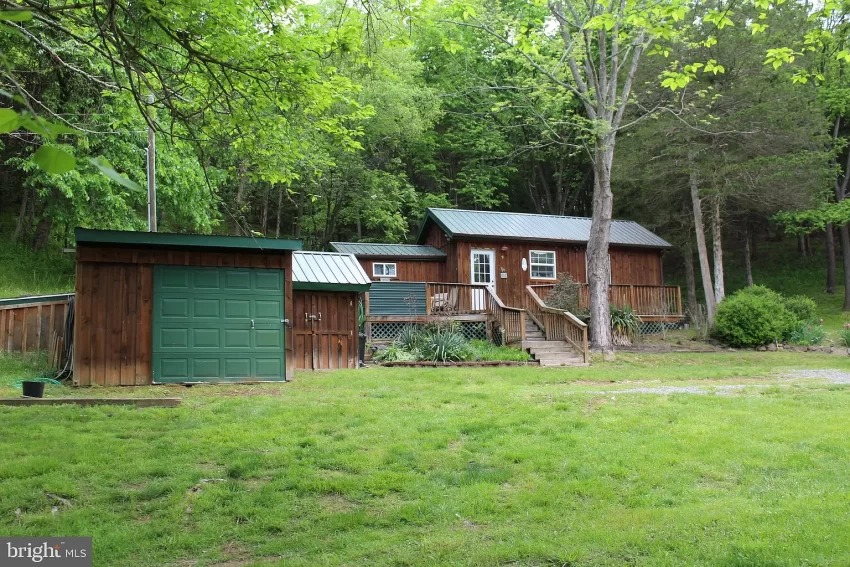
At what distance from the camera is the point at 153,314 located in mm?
11281

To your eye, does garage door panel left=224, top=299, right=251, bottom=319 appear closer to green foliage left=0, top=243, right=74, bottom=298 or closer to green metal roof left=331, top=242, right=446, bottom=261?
green foliage left=0, top=243, right=74, bottom=298

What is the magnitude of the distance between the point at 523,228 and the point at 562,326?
6.60 metres

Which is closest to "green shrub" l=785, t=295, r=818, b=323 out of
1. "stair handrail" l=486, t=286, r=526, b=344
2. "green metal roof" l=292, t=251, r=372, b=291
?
"stair handrail" l=486, t=286, r=526, b=344

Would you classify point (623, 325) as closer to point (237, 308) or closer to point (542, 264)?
point (542, 264)

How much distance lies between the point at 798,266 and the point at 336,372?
2859cm

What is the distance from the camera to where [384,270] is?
2183 centimetres

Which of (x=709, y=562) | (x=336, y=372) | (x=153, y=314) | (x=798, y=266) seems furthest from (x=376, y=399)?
(x=798, y=266)

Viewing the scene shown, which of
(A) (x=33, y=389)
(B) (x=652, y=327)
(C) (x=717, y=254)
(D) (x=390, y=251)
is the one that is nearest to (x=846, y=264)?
(C) (x=717, y=254)

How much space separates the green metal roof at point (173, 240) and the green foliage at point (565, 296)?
1064 cm

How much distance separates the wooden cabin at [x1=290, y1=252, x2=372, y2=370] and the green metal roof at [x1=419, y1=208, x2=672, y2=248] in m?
7.31

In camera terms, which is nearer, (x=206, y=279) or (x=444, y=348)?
(x=206, y=279)

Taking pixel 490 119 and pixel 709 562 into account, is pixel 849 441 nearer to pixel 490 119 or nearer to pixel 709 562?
pixel 709 562

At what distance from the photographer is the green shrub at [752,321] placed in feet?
61.8

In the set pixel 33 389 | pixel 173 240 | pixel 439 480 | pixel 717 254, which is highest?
pixel 717 254
